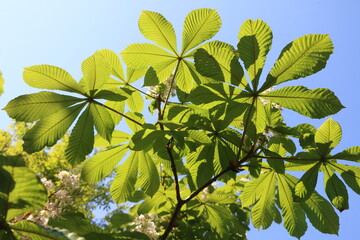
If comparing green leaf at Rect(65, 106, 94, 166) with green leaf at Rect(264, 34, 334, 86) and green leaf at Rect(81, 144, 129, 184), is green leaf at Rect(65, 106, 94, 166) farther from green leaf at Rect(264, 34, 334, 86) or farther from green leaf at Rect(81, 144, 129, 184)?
green leaf at Rect(264, 34, 334, 86)

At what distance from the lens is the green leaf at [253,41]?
5.07ft

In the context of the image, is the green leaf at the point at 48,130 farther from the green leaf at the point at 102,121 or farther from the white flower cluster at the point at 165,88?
the white flower cluster at the point at 165,88

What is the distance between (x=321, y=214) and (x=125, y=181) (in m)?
1.15

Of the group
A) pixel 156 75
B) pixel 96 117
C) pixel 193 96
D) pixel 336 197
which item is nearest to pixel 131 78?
pixel 156 75

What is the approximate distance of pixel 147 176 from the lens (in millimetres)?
1930

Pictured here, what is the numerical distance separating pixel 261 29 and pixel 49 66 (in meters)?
1.09

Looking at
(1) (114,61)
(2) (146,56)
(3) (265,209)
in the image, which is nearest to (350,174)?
(3) (265,209)

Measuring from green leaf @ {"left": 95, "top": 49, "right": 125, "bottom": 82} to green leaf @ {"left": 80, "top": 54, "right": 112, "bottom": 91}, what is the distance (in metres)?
0.29

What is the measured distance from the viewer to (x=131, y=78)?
2189 mm

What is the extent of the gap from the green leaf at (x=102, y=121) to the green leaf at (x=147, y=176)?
0.30m

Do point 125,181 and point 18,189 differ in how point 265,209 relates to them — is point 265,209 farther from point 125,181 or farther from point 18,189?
point 18,189

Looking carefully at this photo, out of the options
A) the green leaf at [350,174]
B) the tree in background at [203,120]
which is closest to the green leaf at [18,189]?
the tree in background at [203,120]

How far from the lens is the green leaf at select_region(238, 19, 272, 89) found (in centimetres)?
154

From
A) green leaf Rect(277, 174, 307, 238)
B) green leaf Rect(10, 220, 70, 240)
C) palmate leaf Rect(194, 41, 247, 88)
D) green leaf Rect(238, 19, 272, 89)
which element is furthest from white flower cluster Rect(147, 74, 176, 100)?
green leaf Rect(10, 220, 70, 240)
